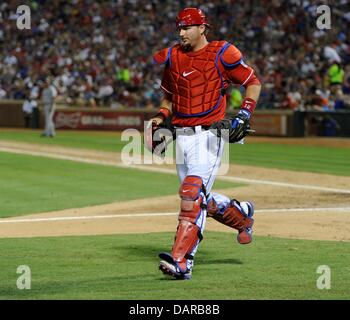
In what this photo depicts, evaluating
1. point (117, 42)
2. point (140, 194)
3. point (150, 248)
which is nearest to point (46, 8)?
point (117, 42)

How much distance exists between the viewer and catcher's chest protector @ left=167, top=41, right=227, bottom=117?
9055 millimetres

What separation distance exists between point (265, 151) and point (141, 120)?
8906 mm

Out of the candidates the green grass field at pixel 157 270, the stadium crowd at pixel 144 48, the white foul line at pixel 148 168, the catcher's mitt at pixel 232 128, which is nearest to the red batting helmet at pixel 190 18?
the catcher's mitt at pixel 232 128

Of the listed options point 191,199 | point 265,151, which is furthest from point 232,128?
point 265,151

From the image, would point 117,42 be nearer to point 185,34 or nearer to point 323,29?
point 323,29

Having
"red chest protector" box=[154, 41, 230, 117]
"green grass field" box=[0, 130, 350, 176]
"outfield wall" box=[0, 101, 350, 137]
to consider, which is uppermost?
"red chest protector" box=[154, 41, 230, 117]

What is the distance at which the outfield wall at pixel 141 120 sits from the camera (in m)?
30.5

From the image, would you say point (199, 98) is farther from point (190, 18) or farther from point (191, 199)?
point (191, 199)

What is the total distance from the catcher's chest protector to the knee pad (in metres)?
0.72

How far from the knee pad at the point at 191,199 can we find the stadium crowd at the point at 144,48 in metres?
22.2

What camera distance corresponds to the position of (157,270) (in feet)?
29.2

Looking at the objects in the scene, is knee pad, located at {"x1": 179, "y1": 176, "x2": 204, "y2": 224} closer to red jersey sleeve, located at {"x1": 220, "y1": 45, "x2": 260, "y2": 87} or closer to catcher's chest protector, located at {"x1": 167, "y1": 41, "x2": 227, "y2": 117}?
catcher's chest protector, located at {"x1": 167, "y1": 41, "x2": 227, "y2": 117}


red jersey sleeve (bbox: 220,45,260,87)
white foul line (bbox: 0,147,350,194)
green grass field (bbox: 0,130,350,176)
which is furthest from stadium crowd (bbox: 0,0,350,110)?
red jersey sleeve (bbox: 220,45,260,87)
